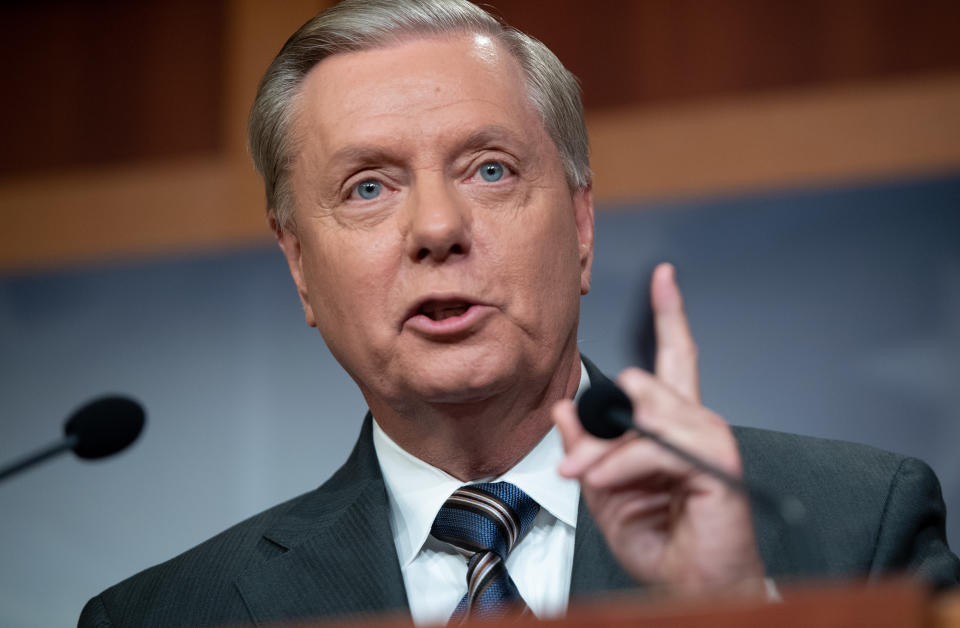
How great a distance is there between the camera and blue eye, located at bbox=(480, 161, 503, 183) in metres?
1.77

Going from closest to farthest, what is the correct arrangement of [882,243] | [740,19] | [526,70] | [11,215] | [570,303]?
[570,303], [526,70], [882,243], [740,19], [11,215]

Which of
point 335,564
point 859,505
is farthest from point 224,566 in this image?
point 859,505

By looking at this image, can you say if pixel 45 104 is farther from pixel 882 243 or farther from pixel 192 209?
pixel 882 243

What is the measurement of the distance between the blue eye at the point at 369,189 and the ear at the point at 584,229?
0.34 metres

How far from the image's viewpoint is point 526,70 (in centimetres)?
192

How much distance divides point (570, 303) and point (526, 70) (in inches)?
15.7

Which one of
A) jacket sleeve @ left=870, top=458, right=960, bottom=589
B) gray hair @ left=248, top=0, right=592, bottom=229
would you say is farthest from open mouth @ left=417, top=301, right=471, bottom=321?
jacket sleeve @ left=870, top=458, right=960, bottom=589

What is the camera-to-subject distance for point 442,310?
168 cm

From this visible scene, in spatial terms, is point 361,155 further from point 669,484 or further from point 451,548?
point 669,484

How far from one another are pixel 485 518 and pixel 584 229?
525mm

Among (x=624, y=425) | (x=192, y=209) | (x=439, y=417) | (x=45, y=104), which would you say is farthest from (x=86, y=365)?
(x=624, y=425)

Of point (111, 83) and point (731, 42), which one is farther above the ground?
point (731, 42)

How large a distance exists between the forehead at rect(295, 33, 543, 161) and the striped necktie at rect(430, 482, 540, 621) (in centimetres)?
53

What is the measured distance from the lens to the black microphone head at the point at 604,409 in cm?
128
